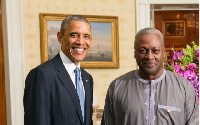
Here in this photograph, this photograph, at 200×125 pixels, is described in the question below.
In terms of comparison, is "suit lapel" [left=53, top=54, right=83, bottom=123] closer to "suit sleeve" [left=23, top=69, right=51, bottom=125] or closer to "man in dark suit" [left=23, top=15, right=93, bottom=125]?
"man in dark suit" [left=23, top=15, right=93, bottom=125]

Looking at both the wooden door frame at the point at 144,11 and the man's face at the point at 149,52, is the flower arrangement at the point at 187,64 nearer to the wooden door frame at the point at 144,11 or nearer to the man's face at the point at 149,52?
the man's face at the point at 149,52

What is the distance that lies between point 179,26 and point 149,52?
156 inches

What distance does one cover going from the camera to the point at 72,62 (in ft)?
7.26

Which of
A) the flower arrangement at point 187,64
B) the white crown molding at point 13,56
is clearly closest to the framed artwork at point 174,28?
the white crown molding at point 13,56

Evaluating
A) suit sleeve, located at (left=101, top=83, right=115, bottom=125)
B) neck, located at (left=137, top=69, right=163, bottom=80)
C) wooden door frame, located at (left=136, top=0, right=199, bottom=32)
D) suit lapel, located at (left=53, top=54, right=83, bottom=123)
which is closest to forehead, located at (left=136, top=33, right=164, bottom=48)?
neck, located at (left=137, top=69, right=163, bottom=80)

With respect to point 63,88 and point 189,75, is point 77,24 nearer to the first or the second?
point 63,88

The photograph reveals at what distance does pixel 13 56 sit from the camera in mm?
4410

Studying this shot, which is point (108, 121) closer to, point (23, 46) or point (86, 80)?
point (86, 80)

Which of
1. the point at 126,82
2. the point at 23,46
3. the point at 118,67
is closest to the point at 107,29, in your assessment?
the point at 118,67

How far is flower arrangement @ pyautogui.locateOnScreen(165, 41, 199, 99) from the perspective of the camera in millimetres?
2119

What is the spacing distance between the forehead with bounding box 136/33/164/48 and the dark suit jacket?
0.51 metres

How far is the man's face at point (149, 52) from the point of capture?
1.87 m

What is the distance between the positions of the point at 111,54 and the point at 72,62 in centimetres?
270

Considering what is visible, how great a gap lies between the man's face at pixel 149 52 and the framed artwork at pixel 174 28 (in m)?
3.79
